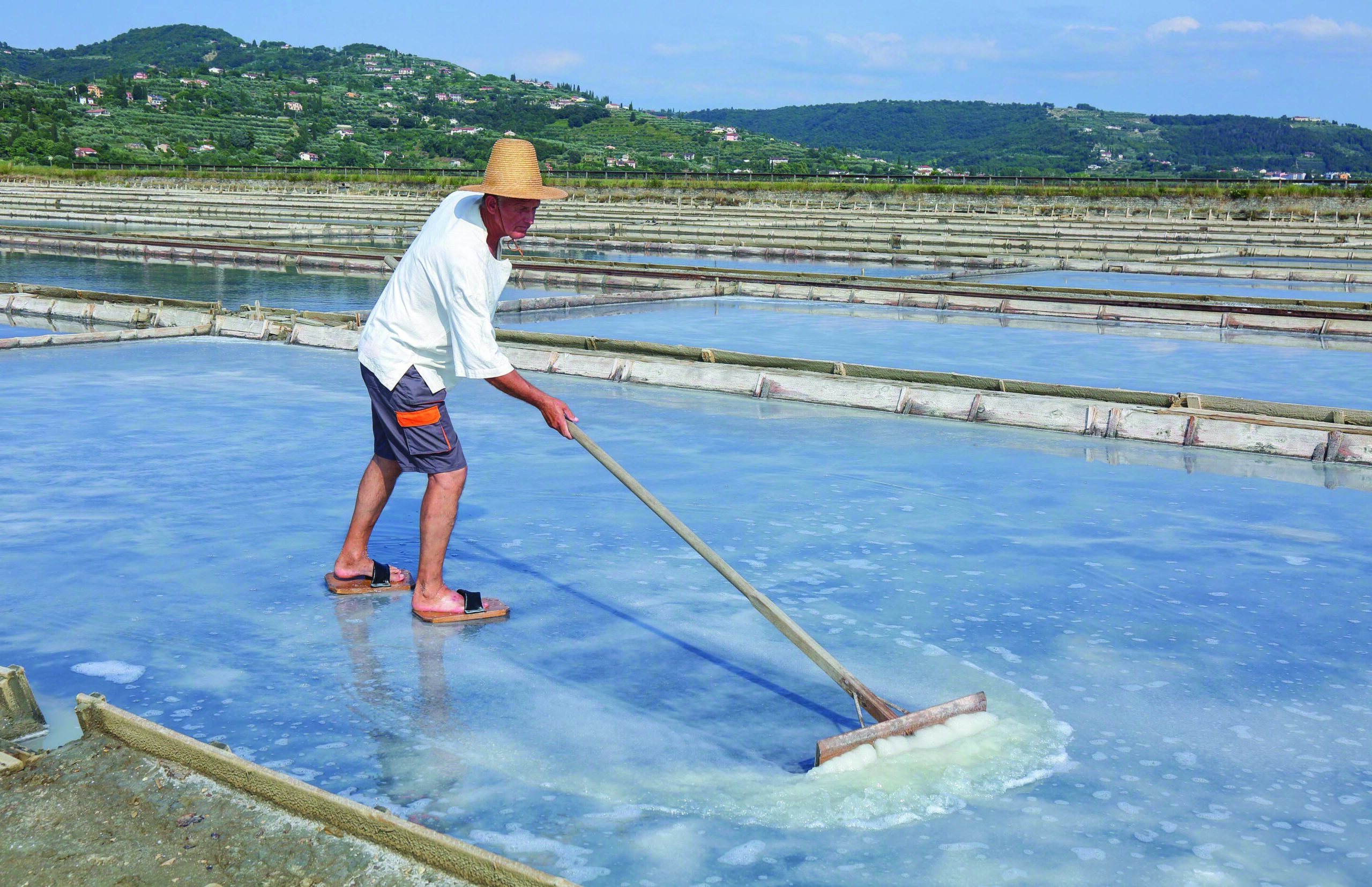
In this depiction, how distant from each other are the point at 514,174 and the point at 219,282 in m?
13.2

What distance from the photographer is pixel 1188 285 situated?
618 inches

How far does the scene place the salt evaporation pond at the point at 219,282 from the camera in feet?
42.1

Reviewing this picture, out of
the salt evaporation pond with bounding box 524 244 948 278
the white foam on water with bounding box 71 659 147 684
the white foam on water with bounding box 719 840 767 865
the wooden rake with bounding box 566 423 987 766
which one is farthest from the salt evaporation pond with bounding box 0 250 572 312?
the white foam on water with bounding box 719 840 767 865

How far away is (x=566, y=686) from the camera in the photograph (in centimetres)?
304

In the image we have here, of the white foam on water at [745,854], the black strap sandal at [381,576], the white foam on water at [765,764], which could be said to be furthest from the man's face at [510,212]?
the white foam on water at [745,854]

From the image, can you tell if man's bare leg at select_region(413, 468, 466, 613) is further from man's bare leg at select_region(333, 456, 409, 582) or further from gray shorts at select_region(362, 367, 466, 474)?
man's bare leg at select_region(333, 456, 409, 582)

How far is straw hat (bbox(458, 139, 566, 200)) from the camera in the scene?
3195 mm

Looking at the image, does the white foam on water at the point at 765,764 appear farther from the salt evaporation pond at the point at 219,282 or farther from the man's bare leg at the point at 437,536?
the salt evaporation pond at the point at 219,282

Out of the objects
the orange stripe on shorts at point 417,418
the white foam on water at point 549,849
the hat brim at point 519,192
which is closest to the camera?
the white foam on water at point 549,849

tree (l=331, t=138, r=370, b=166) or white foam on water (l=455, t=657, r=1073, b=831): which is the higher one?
tree (l=331, t=138, r=370, b=166)

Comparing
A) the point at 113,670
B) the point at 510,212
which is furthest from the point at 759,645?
the point at 113,670

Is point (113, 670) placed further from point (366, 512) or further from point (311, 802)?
point (311, 802)

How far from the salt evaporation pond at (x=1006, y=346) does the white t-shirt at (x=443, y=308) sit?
540 centimetres

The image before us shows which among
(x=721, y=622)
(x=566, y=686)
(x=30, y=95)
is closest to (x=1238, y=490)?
(x=721, y=622)
